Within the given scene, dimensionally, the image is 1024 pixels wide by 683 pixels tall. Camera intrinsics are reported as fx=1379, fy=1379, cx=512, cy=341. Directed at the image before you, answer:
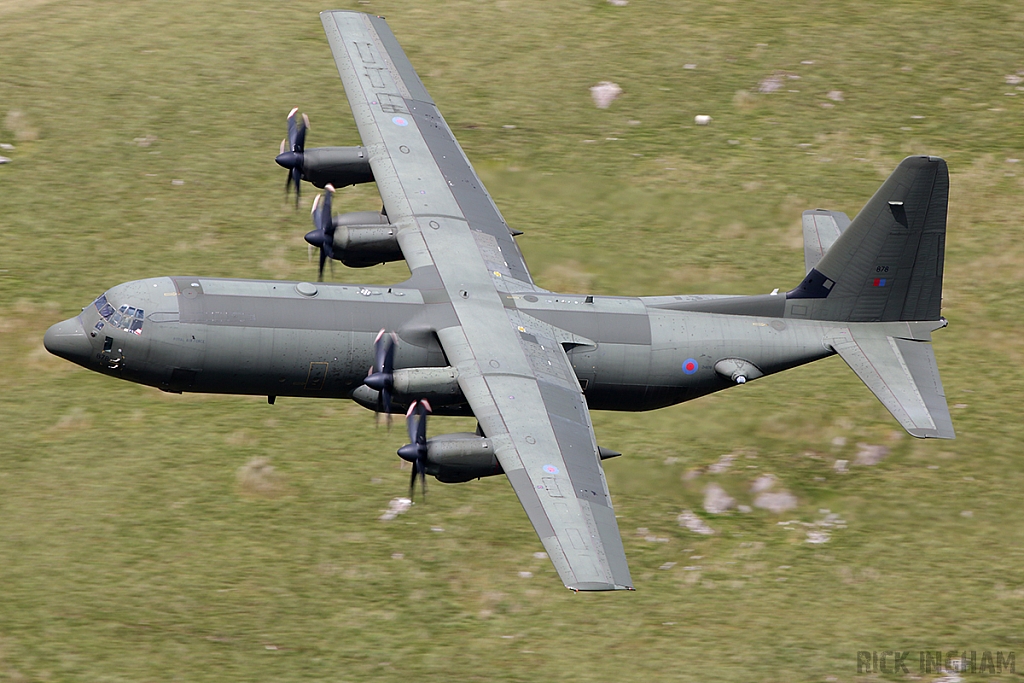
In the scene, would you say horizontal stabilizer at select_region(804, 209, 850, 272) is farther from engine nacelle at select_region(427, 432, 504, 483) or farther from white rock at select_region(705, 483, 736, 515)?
engine nacelle at select_region(427, 432, 504, 483)

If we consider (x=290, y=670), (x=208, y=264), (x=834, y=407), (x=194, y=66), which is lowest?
(x=290, y=670)

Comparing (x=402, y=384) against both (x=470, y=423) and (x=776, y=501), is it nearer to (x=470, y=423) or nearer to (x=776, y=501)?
(x=470, y=423)

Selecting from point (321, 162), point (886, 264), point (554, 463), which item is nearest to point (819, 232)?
point (886, 264)

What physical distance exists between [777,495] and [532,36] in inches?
1091

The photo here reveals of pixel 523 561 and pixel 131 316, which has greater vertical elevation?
pixel 131 316

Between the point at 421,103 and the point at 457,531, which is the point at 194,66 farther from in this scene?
the point at 457,531

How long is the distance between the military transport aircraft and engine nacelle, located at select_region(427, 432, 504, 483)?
0.16 feet

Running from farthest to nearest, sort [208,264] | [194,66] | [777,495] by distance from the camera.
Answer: [194,66]
[208,264]
[777,495]

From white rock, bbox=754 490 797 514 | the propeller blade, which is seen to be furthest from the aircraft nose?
white rock, bbox=754 490 797 514

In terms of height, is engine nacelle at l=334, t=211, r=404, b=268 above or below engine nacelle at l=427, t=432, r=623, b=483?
above

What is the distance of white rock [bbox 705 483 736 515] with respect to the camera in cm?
4322

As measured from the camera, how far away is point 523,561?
40656 mm

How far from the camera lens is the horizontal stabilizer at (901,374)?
37.7 m

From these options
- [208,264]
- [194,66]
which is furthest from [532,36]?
[208,264]
